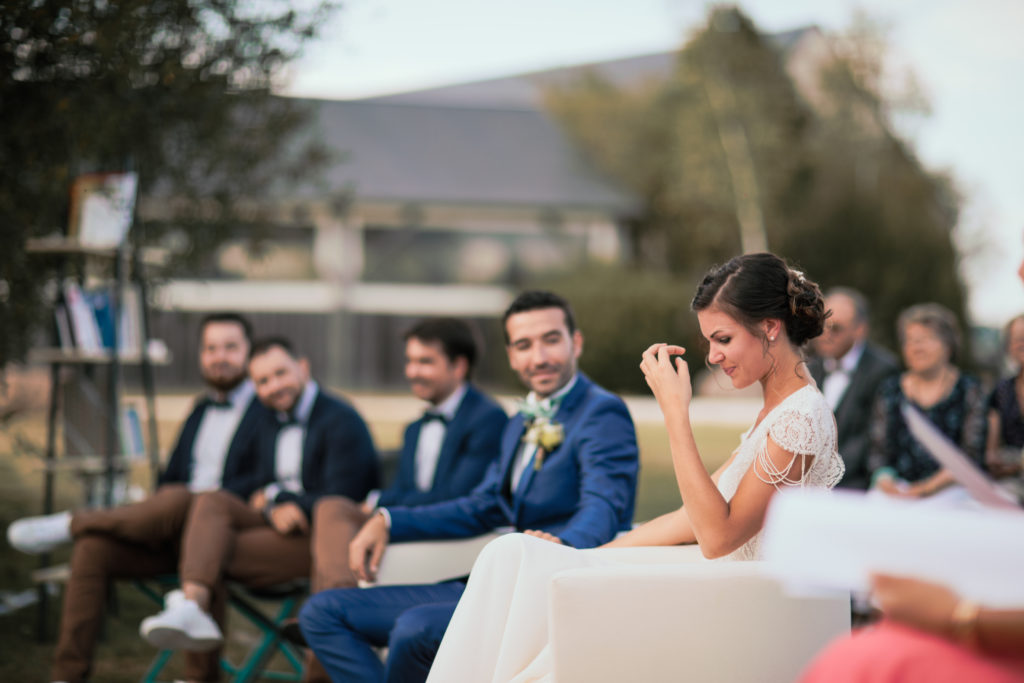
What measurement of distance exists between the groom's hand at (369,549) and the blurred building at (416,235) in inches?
753

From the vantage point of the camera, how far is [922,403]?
6.24 meters

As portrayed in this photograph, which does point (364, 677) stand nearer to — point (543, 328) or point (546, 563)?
point (546, 563)

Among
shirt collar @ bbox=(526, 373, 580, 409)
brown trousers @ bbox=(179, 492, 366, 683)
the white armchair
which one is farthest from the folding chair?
the white armchair

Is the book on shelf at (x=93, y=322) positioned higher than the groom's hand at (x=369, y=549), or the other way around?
the book on shelf at (x=93, y=322)

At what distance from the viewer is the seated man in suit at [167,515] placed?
436 centimetres

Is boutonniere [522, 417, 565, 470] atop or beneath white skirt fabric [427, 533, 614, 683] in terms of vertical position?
atop

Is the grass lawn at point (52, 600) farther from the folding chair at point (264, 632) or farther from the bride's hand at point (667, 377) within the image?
the bride's hand at point (667, 377)

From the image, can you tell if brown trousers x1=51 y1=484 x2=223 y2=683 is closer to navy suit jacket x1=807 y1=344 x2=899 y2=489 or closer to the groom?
the groom

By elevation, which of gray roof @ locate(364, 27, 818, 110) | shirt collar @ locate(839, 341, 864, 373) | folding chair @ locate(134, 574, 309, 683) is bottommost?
folding chair @ locate(134, 574, 309, 683)

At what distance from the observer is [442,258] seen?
25.5 metres

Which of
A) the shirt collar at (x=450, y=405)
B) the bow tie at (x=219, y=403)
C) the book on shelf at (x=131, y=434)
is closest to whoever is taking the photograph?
the shirt collar at (x=450, y=405)

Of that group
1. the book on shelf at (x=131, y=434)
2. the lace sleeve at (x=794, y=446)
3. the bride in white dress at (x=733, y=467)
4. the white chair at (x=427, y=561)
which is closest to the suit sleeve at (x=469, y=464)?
the white chair at (x=427, y=561)

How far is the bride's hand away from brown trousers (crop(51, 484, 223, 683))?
7.71 feet

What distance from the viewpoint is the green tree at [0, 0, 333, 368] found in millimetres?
5016
